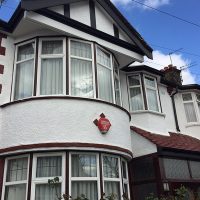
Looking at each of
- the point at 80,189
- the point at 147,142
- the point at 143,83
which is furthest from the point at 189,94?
the point at 80,189

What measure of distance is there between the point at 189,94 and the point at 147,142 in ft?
18.8

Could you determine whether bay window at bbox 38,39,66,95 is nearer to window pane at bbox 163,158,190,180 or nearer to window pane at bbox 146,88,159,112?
window pane at bbox 163,158,190,180

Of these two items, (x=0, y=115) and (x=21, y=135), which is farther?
(x=0, y=115)

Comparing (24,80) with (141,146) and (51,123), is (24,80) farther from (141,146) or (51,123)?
(141,146)

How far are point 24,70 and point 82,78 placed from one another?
68.9 inches

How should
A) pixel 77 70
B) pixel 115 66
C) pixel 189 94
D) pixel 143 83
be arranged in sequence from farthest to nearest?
pixel 189 94 < pixel 143 83 < pixel 115 66 < pixel 77 70

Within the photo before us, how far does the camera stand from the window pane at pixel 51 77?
8328 mm

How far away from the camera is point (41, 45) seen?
8789mm

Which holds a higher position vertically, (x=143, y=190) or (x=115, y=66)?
(x=115, y=66)

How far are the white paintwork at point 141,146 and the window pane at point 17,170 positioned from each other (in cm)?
412

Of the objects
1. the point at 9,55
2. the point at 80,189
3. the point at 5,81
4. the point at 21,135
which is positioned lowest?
the point at 80,189

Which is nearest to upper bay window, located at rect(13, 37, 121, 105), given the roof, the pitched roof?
the roof

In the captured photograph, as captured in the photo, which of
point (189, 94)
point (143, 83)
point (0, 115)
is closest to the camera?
point (0, 115)

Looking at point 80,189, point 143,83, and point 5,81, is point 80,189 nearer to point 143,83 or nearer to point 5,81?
point 5,81
